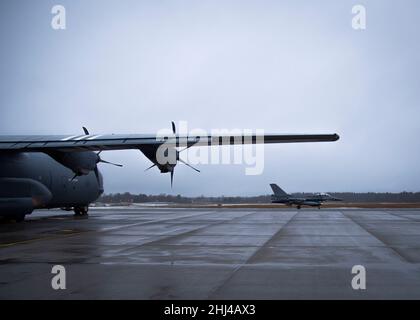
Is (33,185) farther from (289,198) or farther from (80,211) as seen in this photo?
(289,198)

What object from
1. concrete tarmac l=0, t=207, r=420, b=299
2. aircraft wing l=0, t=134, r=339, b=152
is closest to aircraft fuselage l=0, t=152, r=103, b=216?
aircraft wing l=0, t=134, r=339, b=152

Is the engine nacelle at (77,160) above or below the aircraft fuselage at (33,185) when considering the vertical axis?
above

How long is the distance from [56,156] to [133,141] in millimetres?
4718

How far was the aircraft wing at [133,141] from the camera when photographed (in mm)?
21000

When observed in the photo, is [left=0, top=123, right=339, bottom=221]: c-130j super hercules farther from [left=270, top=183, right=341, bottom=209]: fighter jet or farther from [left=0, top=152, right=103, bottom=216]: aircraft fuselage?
[left=270, top=183, right=341, bottom=209]: fighter jet

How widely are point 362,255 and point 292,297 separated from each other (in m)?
5.55

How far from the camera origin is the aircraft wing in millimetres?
21000

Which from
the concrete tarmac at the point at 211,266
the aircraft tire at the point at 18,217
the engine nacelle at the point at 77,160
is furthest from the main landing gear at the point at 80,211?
the concrete tarmac at the point at 211,266

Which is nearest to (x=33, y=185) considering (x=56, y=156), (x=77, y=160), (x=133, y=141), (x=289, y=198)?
(x=77, y=160)

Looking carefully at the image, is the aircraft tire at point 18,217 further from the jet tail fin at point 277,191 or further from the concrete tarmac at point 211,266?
the jet tail fin at point 277,191

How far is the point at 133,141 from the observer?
21062mm

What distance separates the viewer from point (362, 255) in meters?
12.2

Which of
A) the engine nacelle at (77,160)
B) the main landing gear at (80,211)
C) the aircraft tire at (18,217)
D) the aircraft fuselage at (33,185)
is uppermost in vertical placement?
the engine nacelle at (77,160)
